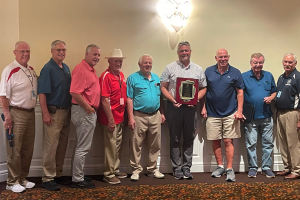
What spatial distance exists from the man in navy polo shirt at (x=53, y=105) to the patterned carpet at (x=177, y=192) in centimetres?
22

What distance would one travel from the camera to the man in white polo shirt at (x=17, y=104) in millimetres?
3104

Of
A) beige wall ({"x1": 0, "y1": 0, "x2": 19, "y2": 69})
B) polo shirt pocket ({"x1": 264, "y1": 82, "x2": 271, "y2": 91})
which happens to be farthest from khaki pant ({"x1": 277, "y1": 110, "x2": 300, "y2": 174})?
beige wall ({"x1": 0, "y1": 0, "x2": 19, "y2": 69})

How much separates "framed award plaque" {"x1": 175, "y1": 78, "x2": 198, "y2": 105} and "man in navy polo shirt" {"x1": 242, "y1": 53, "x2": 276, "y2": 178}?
82 centimetres

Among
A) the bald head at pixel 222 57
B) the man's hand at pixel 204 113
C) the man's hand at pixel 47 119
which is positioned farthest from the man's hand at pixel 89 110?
the bald head at pixel 222 57

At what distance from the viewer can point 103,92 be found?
11.3 ft

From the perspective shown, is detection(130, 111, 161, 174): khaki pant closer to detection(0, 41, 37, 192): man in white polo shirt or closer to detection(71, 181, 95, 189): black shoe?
detection(71, 181, 95, 189): black shoe

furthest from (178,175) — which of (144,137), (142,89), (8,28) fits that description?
(8,28)

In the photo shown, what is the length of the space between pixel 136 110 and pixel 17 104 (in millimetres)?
1412

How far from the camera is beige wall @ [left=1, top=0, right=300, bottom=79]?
395cm

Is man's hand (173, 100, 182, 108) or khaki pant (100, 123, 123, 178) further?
man's hand (173, 100, 182, 108)

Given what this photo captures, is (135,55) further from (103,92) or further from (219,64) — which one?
(219,64)

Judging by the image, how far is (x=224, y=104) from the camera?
3783 mm

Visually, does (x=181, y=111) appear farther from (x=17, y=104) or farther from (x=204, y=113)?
(x=17, y=104)

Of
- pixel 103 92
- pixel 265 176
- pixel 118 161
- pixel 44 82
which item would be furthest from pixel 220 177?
pixel 44 82
